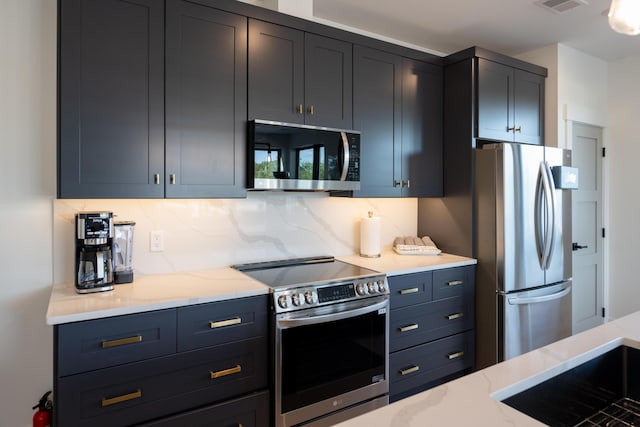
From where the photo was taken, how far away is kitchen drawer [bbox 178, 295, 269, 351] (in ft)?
6.23

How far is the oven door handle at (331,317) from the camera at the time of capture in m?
2.09

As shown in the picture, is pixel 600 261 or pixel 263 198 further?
pixel 600 261

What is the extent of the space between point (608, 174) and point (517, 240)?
1904 mm

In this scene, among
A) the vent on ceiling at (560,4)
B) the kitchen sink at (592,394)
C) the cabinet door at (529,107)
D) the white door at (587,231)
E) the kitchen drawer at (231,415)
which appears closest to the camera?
the kitchen sink at (592,394)

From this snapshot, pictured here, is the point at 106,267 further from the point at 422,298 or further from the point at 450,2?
the point at 450,2

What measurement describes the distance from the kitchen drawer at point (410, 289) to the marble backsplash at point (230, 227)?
2.14 ft

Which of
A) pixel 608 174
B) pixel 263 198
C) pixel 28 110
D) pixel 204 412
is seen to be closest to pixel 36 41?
pixel 28 110

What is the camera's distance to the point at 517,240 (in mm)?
2941

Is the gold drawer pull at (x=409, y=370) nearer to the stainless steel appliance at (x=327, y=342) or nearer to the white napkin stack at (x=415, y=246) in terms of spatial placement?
the stainless steel appliance at (x=327, y=342)

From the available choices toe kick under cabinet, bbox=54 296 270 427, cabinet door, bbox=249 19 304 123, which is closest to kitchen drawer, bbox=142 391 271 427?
toe kick under cabinet, bbox=54 296 270 427

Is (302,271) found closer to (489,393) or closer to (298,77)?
(298,77)

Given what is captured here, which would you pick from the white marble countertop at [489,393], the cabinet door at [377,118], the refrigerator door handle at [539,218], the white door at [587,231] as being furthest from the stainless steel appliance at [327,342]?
the white door at [587,231]

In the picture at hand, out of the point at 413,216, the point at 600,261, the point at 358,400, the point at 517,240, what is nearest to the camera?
the point at 358,400

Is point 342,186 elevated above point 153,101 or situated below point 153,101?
below
